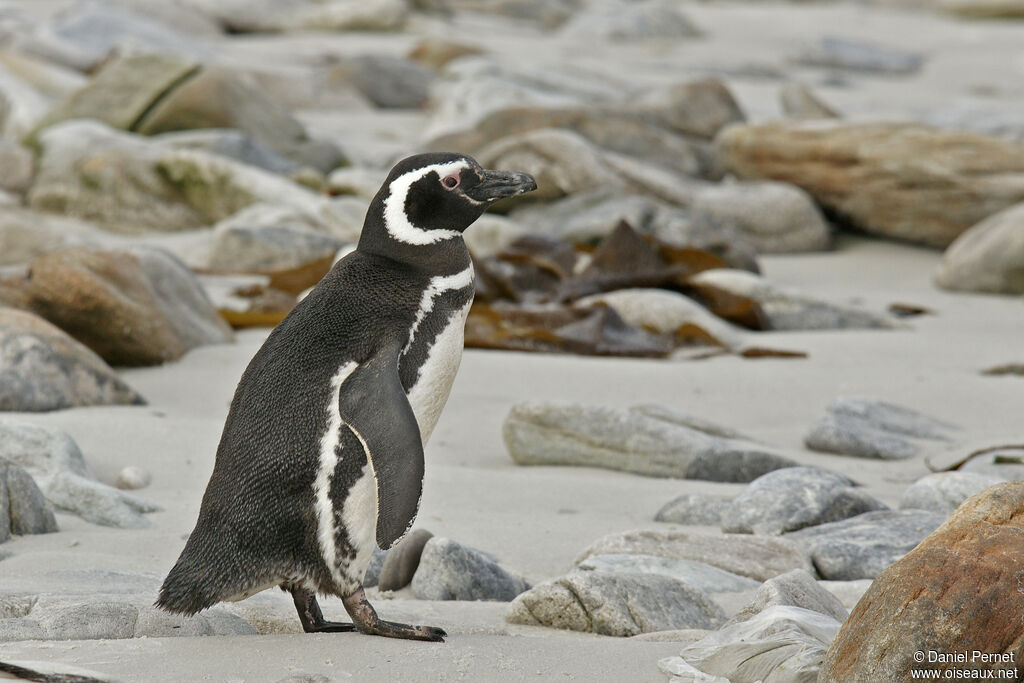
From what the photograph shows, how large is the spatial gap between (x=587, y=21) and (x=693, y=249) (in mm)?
13182

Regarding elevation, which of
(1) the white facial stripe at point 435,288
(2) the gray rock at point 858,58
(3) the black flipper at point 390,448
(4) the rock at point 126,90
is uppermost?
(1) the white facial stripe at point 435,288

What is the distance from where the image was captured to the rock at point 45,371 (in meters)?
4.86

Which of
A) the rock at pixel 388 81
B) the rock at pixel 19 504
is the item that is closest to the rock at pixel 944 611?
the rock at pixel 19 504

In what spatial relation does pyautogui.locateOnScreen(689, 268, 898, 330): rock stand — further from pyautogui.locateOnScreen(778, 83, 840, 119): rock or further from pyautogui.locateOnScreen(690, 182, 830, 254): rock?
pyautogui.locateOnScreen(778, 83, 840, 119): rock

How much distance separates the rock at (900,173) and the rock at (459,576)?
7.20 m

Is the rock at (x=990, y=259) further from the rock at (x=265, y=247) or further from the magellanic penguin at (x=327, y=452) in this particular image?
the magellanic penguin at (x=327, y=452)

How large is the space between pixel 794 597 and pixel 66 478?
2.23 m

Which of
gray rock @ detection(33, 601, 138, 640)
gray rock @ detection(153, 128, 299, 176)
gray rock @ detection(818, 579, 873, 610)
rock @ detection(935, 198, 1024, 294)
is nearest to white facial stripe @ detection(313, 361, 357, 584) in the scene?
gray rock @ detection(33, 601, 138, 640)

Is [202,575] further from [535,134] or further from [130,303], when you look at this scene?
[535,134]

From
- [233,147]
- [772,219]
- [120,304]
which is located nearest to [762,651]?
[120,304]

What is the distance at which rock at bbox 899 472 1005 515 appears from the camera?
4000 mm

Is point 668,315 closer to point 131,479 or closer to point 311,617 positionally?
point 131,479

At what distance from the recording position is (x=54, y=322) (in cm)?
562

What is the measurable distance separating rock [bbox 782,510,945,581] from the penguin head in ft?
4.87
